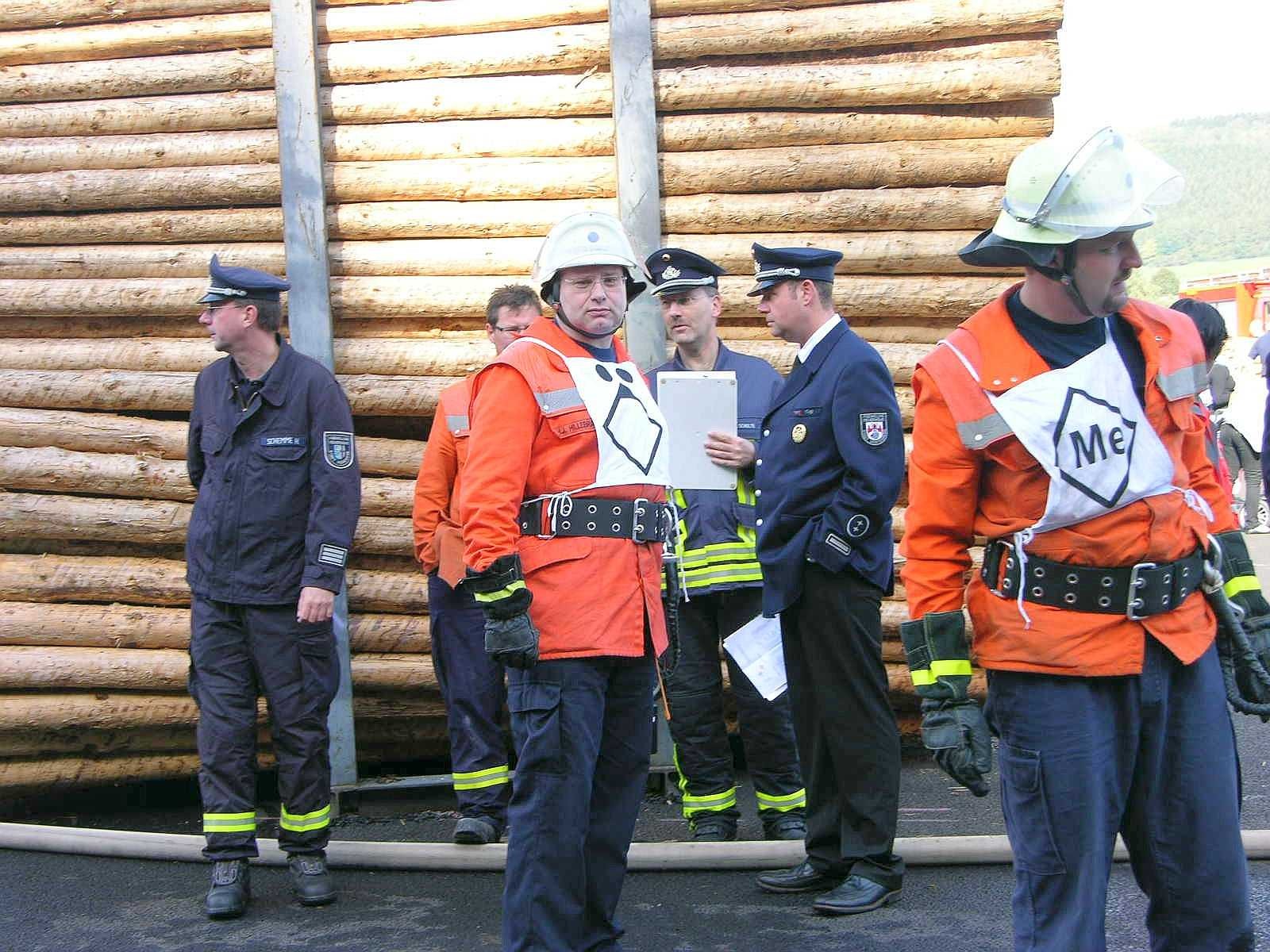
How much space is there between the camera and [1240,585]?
11.5 ft

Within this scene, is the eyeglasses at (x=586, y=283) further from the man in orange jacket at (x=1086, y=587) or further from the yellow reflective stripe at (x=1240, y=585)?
the yellow reflective stripe at (x=1240, y=585)

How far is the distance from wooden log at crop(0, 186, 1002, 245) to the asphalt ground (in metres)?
2.83

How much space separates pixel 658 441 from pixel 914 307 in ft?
9.85

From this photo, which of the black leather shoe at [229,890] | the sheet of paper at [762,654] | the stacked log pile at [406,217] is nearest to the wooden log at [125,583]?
the stacked log pile at [406,217]

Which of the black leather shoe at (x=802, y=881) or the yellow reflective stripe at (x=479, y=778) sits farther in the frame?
the yellow reflective stripe at (x=479, y=778)

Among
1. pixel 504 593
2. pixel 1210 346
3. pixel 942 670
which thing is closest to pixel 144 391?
pixel 504 593

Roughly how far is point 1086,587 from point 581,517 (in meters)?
1.61

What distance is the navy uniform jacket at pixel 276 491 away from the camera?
18.1 ft

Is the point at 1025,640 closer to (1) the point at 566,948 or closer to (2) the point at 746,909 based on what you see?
(1) the point at 566,948

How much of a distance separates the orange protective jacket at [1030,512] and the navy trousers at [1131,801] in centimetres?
7

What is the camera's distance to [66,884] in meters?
5.77

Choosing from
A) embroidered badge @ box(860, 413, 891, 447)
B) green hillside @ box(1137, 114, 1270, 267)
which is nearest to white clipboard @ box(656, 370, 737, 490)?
embroidered badge @ box(860, 413, 891, 447)

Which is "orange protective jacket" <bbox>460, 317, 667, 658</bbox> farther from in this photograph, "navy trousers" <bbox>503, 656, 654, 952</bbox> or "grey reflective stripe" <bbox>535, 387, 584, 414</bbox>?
"navy trousers" <bbox>503, 656, 654, 952</bbox>

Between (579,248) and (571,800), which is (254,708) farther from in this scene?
(579,248)
